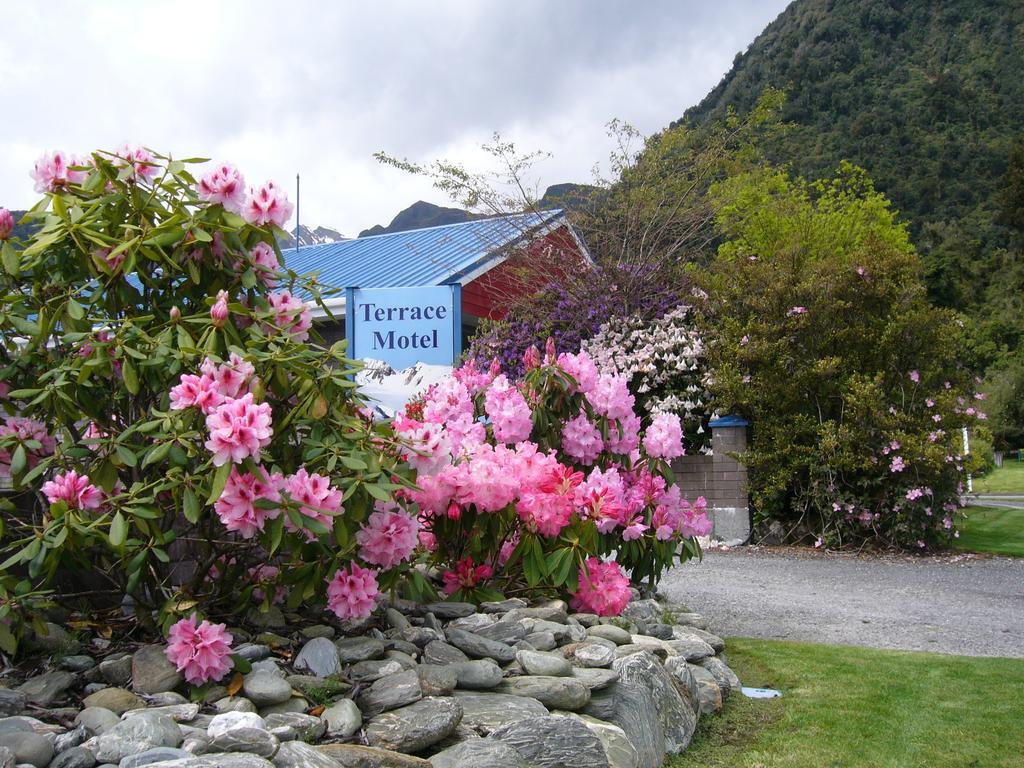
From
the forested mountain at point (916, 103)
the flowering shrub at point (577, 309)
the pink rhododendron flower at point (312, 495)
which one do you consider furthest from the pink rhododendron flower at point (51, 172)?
the forested mountain at point (916, 103)

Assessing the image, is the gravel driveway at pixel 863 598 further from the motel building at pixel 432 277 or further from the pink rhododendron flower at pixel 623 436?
the motel building at pixel 432 277

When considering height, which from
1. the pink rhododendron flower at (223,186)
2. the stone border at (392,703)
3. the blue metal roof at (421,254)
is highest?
the blue metal roof at (421,254)

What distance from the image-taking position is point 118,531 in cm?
259

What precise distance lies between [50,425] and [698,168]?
40.0ft

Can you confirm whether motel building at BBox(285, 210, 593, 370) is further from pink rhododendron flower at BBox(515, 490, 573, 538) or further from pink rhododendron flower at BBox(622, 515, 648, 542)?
pink rhododendron flower at BBox(515, 490, 573, 538)

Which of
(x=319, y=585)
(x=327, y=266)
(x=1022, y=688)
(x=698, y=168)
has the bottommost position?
(x=1022, y=688)

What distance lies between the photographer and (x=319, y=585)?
312 cm

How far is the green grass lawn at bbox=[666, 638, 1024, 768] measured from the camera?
3.52m

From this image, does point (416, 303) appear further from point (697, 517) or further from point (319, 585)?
point (319, 585)

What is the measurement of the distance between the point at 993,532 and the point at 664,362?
16.5 feet

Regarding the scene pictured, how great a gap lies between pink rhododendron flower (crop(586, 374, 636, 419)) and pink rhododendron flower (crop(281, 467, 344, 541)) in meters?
2.21

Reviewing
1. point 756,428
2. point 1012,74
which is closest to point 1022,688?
point 756,428

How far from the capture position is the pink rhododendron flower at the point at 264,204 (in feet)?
10.7

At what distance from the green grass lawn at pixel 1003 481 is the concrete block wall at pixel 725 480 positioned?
11.2 m
